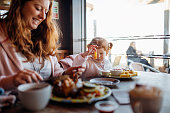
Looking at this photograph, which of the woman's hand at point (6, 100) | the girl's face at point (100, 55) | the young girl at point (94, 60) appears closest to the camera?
the woman's hand at point (6, 100)

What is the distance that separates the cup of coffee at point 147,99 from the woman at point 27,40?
587 mm

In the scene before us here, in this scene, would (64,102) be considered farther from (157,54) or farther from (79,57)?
(157,54)

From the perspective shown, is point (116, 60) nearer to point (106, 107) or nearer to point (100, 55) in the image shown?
point (100, 55)

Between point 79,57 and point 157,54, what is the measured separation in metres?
1.96

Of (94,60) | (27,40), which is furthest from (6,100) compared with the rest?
(94,60)

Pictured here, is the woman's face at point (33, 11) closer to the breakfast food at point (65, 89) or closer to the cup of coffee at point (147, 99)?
the breakfast food at point (65, 89)

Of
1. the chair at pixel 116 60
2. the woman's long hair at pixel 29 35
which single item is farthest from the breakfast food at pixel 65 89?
the chair at pixel 116 60

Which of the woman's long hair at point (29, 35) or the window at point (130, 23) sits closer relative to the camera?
the woman's long hair at point (29, 35)

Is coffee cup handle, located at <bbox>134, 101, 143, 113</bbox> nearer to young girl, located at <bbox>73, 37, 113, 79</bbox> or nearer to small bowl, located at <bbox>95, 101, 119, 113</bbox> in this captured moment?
small bowl, located at <bbox>95, 101, 119, 113</bbox>

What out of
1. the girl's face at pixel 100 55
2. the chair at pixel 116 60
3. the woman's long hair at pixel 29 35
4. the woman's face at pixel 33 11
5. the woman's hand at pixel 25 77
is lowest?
the chair at pixel 116 60

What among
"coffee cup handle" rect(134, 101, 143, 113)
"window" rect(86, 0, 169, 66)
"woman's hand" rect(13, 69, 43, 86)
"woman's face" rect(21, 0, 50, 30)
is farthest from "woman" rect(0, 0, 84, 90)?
"window" rect(86, 0, 169, 66)

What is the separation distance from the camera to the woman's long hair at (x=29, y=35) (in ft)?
3.74

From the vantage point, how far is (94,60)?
6.19ft

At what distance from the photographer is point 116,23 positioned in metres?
3.50
